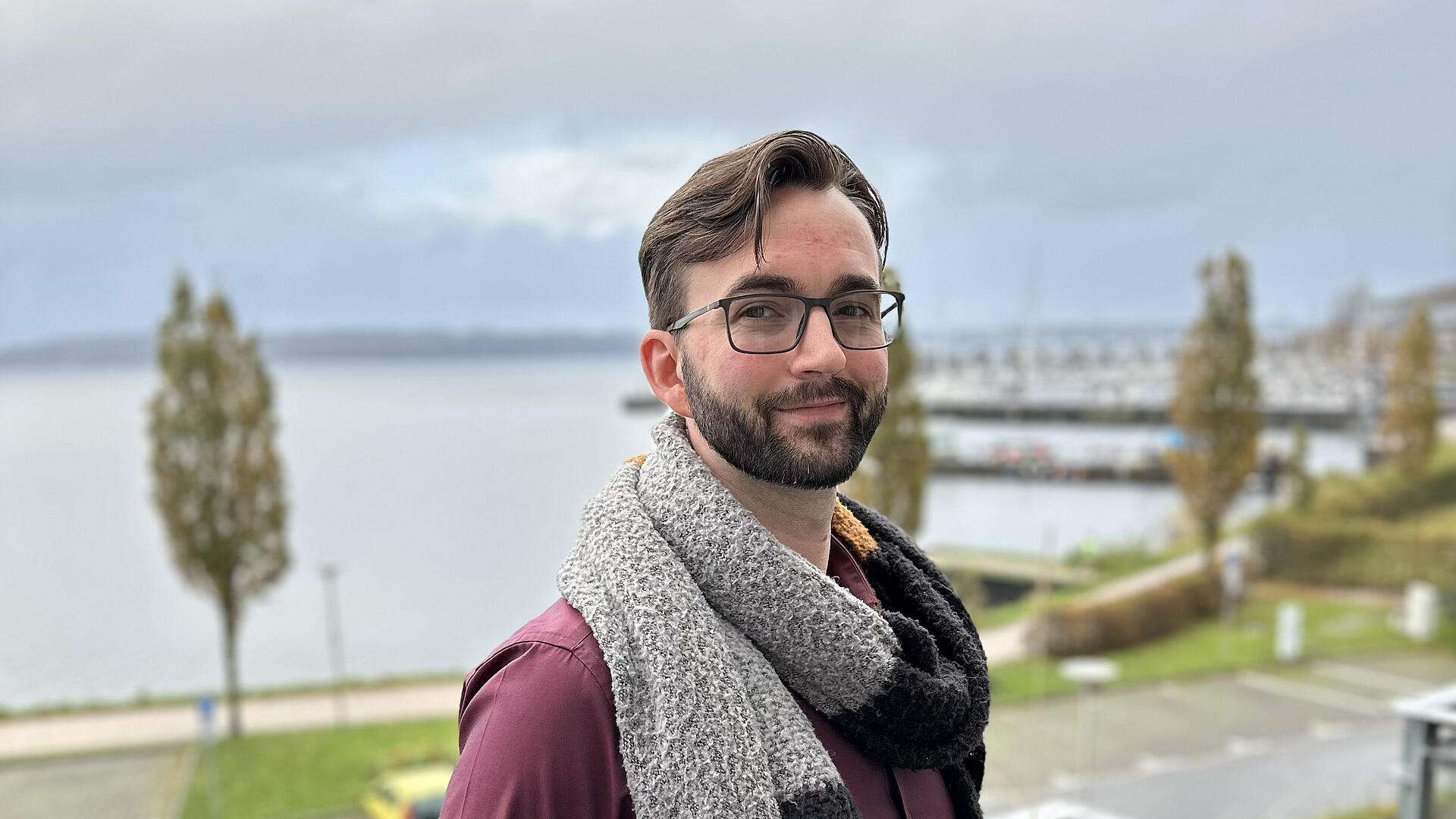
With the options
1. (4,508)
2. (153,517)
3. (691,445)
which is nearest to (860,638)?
(691,445)

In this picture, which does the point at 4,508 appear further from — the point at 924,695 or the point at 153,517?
the point at 924,695

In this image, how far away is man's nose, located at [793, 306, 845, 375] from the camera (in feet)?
4.12

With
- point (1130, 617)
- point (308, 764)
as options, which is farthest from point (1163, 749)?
point (308, 764)

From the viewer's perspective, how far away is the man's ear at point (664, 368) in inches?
53.5

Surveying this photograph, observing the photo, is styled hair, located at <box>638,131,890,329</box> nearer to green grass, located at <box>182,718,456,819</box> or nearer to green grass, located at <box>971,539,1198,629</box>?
green grass, located at <box>182,718,456,819</box>

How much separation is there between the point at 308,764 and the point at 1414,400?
2216cm

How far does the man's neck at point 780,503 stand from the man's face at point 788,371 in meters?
0.03

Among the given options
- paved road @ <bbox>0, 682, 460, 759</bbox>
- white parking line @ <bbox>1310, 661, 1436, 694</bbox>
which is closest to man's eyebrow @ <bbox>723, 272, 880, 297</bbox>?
paved road @ <bbox>0, 682, 460, 759</bbox>

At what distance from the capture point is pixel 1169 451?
18922mm

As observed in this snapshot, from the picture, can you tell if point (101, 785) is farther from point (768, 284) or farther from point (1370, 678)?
point (1370, 678)

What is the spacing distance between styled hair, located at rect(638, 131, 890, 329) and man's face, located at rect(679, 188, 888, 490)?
2 centimetres

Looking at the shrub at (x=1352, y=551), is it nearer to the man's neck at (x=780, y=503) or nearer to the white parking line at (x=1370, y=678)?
the white parking line at (x=1370, y=678)

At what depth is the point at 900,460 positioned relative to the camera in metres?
14.9

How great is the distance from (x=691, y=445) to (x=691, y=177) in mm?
330
